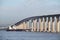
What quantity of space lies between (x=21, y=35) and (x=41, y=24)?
0.23 meters

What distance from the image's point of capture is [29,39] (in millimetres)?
627

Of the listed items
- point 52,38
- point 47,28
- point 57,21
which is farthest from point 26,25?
point 52,38

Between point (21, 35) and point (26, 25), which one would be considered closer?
point (21, 35)

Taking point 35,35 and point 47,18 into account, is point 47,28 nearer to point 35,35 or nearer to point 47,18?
point 47,18

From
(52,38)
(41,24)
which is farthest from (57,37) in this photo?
(41,24)

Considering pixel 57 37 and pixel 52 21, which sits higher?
pixel 52 21

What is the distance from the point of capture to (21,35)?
644 millimetres

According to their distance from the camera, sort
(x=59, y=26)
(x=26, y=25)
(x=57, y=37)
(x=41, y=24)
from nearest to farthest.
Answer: (x=57, y=37) → (x=59, y=26) → (x=41, y=24) → (x=26, y=25)

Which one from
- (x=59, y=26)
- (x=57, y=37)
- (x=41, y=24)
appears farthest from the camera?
(x=41, y=24)

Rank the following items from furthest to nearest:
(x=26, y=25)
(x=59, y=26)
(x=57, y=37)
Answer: (x=26, y=25) → (x=59, y=26) → (x=57, y=37)

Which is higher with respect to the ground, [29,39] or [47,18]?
[47,18]

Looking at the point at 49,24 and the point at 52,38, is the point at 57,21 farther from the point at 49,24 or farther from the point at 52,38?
the point at 52,38

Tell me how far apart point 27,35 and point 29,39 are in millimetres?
35

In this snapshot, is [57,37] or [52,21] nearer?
[57,37]
